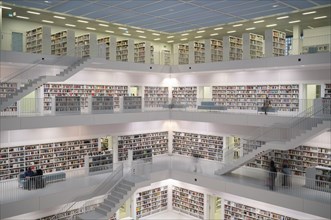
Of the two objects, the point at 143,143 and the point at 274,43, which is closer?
the point at 274,43

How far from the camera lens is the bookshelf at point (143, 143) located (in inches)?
676

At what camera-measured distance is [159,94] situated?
20.3 m

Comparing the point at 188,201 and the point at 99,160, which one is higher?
the point at 99,160

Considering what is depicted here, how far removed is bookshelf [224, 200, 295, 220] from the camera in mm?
13058

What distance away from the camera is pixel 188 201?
16438 millimetres

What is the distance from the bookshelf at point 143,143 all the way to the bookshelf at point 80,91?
1.83 m

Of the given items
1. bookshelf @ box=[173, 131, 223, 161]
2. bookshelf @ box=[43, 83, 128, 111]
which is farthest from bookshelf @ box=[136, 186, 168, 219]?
bookshelf @ box=[43, 83, 128, 111]

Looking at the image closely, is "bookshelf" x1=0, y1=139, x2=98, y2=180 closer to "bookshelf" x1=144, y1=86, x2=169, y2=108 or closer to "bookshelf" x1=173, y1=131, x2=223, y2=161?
"bookshelf" x1=144, y1=86, x2=169, y2=108

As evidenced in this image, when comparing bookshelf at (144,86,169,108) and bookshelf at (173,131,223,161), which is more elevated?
bookshelf at (144,86,169,108)

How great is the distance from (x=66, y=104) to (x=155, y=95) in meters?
7.48

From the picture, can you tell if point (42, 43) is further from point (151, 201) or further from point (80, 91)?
point (151, 201)

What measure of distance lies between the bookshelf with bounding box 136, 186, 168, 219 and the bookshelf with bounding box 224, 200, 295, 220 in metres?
3.43

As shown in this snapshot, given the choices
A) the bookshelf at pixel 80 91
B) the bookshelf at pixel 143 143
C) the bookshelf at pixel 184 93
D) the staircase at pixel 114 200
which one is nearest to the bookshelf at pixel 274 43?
the bookshelf at pixel 184 93

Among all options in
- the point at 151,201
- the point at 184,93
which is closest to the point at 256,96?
the point at 184,93
